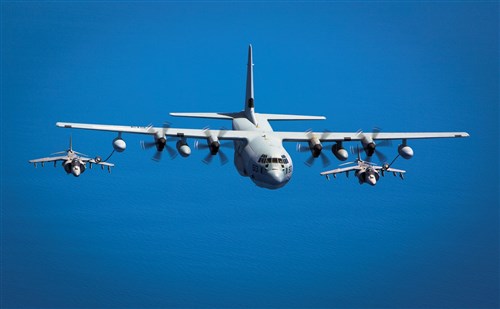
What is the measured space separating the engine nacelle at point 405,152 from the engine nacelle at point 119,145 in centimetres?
2548

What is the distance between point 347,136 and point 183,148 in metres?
15.2

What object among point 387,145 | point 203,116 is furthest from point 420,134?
point 203,116

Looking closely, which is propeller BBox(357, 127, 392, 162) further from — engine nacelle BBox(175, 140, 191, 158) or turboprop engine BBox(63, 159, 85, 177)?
turboprop engine BBox(63, 159, 85, 177)

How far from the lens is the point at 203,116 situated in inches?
3135

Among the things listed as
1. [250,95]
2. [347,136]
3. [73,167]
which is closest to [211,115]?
[250,95]

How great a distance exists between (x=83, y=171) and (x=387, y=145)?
30.3 m

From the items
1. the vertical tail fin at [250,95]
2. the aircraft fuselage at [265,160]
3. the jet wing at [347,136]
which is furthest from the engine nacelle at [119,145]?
the vertical tail fin at [250,95]

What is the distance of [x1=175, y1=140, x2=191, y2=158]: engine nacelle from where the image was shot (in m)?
69.2

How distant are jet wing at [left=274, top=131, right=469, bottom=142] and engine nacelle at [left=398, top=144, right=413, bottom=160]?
938 millimetres

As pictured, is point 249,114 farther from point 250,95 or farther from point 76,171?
point 76,171

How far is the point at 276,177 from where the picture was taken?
6388 centimetres

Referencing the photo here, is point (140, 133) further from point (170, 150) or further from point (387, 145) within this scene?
point (387, 145)

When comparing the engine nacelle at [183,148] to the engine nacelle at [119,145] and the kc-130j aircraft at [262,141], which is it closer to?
the kc-130j aircraft at [262,141]

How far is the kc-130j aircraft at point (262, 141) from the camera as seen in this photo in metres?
65.1
